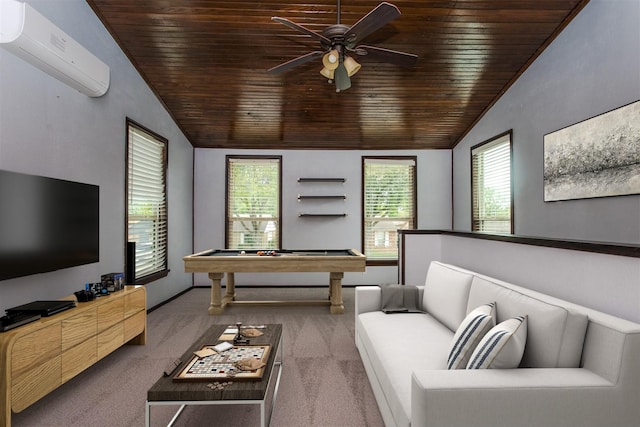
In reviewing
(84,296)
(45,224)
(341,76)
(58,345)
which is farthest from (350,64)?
(58,345)

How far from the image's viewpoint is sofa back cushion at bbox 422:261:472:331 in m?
2.51

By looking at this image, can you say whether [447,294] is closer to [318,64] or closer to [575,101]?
[575,101]

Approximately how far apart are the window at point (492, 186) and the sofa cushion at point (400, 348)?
8.87 ft

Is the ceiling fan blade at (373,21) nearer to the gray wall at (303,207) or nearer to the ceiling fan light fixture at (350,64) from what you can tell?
the ceiling fan light fixture at (350,64)

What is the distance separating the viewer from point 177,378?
178 centimetres

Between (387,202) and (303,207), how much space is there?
155cm

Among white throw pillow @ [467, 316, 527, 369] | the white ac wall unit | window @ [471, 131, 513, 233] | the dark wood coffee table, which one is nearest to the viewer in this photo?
white throw pillow @ [467, 316, 527, 369]

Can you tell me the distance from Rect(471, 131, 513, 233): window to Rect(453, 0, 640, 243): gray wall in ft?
0.63

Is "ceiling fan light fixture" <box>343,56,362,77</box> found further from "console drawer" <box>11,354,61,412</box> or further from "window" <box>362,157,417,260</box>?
"window" <box>362,157,417,260</box>

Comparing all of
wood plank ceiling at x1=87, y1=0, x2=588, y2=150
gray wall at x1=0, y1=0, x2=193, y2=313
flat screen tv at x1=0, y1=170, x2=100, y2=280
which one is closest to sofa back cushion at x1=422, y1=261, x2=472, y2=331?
wood plank ceiling at x1=87, y1=0, x2=588, y2=150

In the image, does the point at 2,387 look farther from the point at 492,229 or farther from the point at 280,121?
the point at 492,229

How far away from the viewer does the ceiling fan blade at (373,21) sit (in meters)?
2.33

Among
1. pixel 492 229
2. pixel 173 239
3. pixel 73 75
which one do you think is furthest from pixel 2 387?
pixel 492 229

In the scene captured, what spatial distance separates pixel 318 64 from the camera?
4195 mm
